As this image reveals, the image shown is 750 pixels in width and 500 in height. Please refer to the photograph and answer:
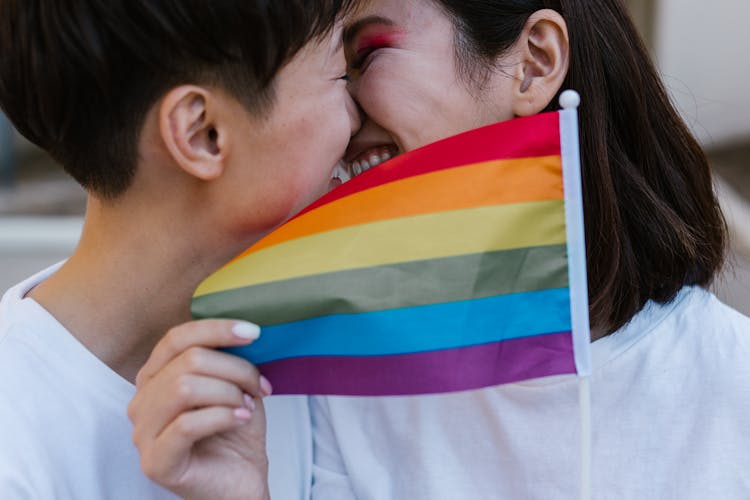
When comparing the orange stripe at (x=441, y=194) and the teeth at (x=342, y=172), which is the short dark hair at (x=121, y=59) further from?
the teeth at (x=342, y=172)

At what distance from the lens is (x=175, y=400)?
1754mm

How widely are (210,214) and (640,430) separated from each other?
996 mm

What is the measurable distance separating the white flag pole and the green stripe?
6cm

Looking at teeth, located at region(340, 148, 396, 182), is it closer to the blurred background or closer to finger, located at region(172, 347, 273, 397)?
finger, located at region(172, 347, 273, 397)

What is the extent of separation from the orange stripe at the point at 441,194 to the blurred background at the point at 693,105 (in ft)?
12.6

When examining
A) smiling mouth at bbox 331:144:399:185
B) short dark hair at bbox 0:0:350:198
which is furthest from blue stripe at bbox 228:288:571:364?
smiling mouth at bbox 331:144:399:185

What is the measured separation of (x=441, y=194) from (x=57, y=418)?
2.70 feet

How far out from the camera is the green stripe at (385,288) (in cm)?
185

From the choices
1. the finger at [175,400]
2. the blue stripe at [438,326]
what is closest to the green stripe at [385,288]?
the blue stripe at [438,326]

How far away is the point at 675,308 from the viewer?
2311 mm

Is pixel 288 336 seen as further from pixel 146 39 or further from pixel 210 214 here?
pixel 146 39

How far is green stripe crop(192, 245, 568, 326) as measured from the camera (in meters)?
1.85

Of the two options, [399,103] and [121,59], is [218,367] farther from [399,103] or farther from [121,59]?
[399,103]

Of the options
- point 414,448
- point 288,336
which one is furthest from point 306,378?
point 414,448
